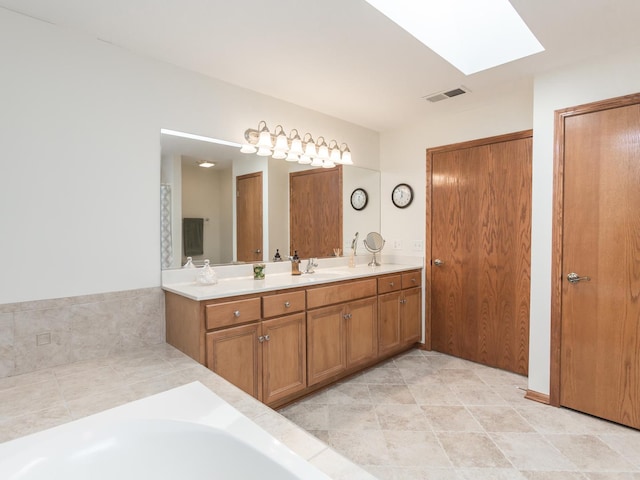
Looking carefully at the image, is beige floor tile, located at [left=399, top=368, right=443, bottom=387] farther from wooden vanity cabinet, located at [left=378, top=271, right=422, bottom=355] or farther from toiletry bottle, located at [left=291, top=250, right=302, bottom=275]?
toiletry bottle, located at [left=291, top=250, right=302, bottom=275]

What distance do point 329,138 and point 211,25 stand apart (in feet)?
5.48

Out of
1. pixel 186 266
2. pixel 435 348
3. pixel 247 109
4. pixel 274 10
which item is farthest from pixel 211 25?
pixel 435 348

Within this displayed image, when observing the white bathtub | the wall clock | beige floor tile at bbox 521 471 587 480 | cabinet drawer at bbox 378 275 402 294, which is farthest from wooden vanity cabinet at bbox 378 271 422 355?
the white bathtub

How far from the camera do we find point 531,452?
196 centimetres

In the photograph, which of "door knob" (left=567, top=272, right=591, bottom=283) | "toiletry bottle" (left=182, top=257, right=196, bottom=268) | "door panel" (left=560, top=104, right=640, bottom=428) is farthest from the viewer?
"toiletry bottle" (left=182, top=257, right=196, bottom=268)

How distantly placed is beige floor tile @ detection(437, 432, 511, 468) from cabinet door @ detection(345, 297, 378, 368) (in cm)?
88

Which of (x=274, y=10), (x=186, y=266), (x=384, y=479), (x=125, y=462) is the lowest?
(x=384, y=479)

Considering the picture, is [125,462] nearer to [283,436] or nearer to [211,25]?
[283,436]

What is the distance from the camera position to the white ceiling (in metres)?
1.76

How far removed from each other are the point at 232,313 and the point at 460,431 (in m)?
1.58

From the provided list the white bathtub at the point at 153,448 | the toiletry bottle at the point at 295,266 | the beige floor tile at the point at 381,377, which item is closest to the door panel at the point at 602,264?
the beige floor tile at the point at 381,377

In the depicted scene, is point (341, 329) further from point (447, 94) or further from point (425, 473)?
point (447, 94)

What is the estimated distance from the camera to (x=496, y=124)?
3092 millimetres

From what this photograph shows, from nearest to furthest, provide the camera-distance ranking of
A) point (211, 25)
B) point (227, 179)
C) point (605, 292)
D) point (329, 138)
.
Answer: point (211, 25) < point (605, 292) < point (227, 179) < point (329, 138)
